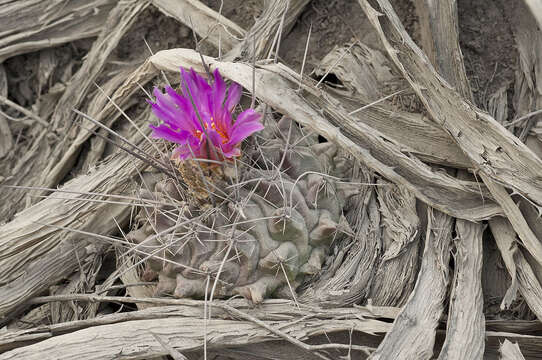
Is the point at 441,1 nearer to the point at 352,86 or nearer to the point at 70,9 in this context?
the point at 352,86

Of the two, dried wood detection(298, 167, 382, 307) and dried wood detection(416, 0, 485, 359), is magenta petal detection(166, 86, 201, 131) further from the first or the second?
dried wood detection(416, 0, 485, 359)

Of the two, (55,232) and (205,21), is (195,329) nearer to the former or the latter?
(55,232)

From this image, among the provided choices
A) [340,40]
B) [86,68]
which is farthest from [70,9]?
[340,40]

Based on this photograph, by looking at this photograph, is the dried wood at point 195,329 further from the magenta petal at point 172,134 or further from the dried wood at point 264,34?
the dried wood at point 264,34

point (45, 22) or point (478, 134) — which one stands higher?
point (45, 22)

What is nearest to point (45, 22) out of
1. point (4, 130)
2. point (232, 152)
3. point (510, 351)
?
point (4, 130)

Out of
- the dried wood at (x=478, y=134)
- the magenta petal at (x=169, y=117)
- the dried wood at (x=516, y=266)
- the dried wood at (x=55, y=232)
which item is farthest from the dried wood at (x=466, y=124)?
the dried wood at (x=55, y=232)

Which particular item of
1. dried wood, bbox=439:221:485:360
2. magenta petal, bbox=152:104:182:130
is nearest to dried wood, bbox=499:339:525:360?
dried wood, bbox=439:221:485:360
